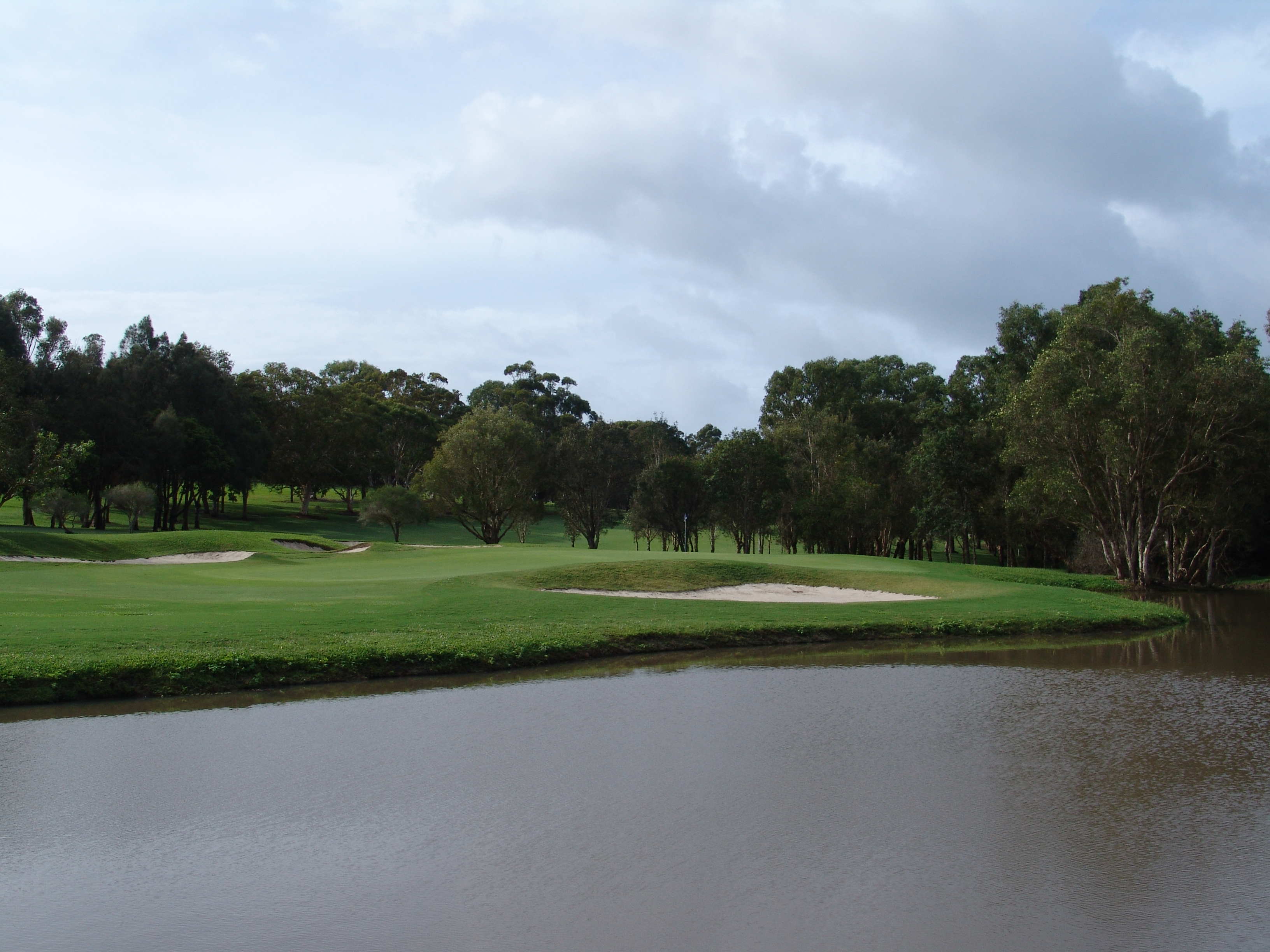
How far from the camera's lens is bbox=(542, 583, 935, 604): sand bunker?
29703 mm

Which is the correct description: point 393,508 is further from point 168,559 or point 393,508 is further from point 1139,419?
point 1139,419

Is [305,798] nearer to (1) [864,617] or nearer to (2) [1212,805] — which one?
(2) [1212,805]

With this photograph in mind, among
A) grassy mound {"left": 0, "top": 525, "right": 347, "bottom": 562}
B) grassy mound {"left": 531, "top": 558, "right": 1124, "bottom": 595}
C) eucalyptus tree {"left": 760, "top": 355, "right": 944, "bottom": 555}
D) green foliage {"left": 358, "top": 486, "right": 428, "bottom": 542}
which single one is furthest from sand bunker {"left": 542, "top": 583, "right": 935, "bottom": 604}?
green foliage {"left": 358, "top": 486, "right": 428, "bottom": 542}

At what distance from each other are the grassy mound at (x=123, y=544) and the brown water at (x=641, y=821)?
112 feet

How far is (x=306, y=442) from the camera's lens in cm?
9206

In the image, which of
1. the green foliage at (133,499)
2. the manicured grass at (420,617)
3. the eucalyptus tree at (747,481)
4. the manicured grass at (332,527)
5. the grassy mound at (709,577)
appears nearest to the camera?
the manicured grass at (420,617)

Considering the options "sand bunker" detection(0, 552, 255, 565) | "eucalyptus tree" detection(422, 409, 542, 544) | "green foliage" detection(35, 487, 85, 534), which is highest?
"eucalyptus tree" detection(422, 409, 542, 544)

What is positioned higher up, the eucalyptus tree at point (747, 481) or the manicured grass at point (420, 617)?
the eucalyptus tree at point (747, 481)

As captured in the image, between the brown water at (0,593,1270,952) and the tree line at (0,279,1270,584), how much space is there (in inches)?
1218

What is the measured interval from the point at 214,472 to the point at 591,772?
68.9m

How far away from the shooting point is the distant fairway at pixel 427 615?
1638 centimetres

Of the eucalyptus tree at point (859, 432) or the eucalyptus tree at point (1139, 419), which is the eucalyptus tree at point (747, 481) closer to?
the eucalyptus tree at point (859, 432)

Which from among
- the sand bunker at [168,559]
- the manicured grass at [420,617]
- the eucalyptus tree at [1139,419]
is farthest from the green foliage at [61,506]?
the eucalyptus tree at [1139,419]

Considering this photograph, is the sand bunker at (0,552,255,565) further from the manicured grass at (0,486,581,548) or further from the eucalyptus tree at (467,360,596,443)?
the eucalyptus tree at (467,360,596,443)
